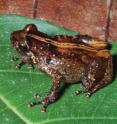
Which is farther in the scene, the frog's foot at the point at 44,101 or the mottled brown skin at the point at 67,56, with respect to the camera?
the mottled brown skin at the point at 67,56

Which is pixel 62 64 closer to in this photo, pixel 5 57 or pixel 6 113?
pixel 5 57

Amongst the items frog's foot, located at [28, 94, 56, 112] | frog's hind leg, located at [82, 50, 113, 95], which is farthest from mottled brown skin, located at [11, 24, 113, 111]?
frog's foot, located at [28, 94, 56, 112]

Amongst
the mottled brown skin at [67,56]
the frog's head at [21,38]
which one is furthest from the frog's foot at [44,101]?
the frog's head at [21,38]

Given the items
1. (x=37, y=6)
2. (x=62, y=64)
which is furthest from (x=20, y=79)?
(x=37, y=6)

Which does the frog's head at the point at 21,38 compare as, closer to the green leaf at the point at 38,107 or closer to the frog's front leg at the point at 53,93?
the green leaf at the point at 38,107

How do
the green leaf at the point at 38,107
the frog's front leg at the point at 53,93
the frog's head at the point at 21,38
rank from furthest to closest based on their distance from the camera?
the frog's head at the point at 21,38
the frog's front leg at the point at 53,93
the green leaf at the point at 38,107

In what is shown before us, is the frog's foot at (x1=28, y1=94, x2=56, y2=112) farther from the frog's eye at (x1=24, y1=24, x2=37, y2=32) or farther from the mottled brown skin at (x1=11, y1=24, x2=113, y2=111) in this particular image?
the frog's eye at (x1=24, y1=24, x2=37, y2=32)

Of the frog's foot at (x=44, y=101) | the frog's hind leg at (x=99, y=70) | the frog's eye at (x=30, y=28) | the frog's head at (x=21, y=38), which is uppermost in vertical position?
the frog's eye at (x=30, y=28)
